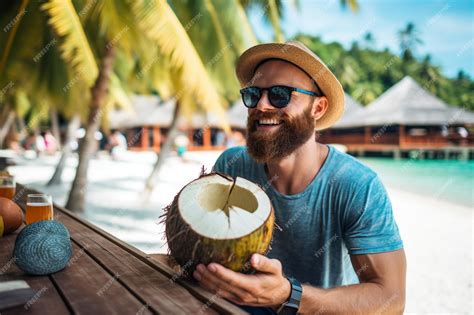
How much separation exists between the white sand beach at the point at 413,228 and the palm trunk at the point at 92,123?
495 millimetres

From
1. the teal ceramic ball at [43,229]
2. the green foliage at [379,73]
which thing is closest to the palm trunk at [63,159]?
the teal ceramic ball at [43,229]

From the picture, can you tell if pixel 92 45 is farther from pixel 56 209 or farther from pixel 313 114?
pixel 313 114

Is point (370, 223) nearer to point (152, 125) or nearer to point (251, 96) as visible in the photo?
point (251, 96)

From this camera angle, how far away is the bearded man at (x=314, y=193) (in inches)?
56.2

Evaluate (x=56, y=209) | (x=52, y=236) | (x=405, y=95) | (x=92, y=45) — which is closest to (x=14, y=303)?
(x=52, y=236)

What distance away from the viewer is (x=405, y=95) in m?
25.5

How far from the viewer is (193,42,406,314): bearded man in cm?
143

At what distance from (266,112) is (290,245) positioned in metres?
0.52

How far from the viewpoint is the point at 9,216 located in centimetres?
165

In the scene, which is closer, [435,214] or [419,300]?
[419,300]

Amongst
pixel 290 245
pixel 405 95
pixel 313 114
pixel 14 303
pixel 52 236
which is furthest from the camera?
pixel 405 95

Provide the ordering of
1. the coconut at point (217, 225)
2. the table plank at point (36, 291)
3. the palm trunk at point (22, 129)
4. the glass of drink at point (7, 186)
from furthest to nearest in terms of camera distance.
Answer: the palm trunk at point (22, 129)
the glass of drink at point (7, 186)
the coconut at point (217, 225)
the table plank at point (36, 291)

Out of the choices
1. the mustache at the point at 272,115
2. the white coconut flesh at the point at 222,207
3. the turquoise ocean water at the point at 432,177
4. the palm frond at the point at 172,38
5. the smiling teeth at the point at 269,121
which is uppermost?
the palm frond at the point at 172,38

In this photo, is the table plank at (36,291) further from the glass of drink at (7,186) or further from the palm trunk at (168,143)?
the palm trunk at (168,143)
